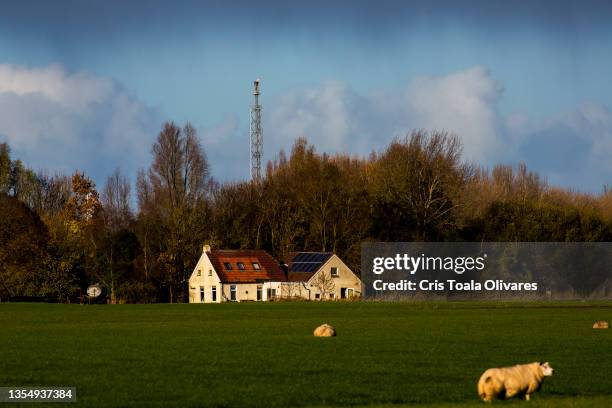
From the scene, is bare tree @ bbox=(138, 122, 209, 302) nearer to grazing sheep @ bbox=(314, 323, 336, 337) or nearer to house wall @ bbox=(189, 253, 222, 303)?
house wall @ bbox=(189, 253, 222, 303)

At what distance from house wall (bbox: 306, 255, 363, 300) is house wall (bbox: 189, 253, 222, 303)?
10365mm

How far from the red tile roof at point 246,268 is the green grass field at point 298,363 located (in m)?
70.8

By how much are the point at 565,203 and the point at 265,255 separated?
3859cm

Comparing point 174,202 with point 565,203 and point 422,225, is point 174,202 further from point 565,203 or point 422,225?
point 565,203

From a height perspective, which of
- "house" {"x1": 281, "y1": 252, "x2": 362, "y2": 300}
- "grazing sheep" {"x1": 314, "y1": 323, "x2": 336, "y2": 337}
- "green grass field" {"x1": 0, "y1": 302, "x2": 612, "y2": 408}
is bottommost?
"green grass field" {"x1": 0, "y1": 302, "x2": 612, "y2": 408}

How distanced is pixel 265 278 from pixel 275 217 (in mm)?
9514

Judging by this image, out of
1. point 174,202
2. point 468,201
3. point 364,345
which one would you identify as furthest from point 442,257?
point 364,345

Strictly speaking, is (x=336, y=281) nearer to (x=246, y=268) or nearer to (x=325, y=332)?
(x=246, y=268)

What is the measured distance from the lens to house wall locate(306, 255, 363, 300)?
398 feet

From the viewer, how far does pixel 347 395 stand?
2402 centimetres

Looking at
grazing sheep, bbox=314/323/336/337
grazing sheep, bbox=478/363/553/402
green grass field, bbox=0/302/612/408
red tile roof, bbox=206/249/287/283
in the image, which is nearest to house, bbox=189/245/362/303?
red tile roof, bbox=206/249/287/283

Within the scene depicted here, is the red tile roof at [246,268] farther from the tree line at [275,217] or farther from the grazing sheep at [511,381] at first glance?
the grazing sheep at [511,381]

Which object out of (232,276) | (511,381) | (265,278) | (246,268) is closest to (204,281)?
(232,276)

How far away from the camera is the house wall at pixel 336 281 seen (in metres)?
121
